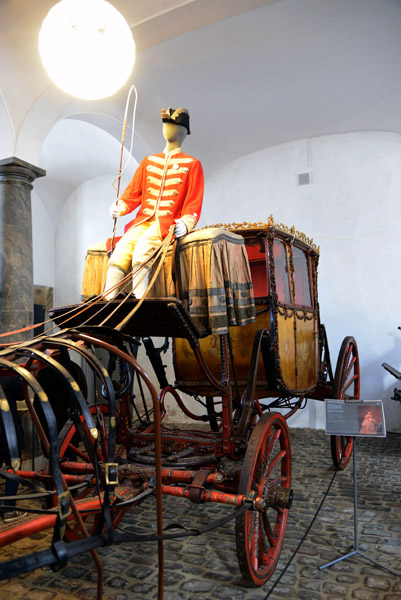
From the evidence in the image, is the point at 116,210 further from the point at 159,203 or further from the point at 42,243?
the point at 42,243

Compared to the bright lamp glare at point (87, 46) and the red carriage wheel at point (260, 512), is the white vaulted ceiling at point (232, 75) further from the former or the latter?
the red carriage wheel at point (260, 512)

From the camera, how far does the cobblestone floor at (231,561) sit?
2.31m

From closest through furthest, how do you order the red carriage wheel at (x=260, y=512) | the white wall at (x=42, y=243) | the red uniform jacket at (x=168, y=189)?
the red carriage wheel at (x=260, y=512)
the red uniform jacket at (x=168, y=189)
the white wall at (x=42, y=243)

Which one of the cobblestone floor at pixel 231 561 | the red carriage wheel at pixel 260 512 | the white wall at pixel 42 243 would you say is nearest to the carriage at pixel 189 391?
the red carriage wheel at pixel 260 512

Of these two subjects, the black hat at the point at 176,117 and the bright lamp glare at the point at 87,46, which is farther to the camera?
the bright lamp glare at the point at 87,46

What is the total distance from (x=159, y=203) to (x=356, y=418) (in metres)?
1.89

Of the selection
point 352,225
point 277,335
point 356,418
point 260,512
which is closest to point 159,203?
point 277,335

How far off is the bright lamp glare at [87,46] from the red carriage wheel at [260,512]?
3.19 metres

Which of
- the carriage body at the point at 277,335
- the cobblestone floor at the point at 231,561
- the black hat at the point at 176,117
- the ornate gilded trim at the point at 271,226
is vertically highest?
the black hat at the point at 176,117

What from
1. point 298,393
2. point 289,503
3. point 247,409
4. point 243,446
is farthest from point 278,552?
point 298,393

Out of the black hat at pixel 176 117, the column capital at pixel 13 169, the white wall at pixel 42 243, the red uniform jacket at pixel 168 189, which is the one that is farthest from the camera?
the white wall at pixel 42 243

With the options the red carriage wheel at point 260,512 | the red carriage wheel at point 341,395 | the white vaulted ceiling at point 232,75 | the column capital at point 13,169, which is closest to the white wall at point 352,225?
the white vaulted ceiling at point 232,75

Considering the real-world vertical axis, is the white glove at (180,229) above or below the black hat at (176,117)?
below

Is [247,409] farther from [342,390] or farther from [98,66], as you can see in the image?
[98,66]
